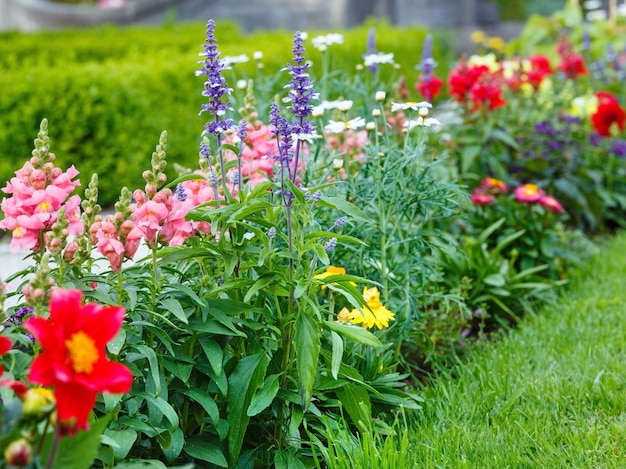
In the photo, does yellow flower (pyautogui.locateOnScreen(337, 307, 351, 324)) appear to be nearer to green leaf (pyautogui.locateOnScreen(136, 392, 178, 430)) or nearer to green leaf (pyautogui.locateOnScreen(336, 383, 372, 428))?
green leaf (pyautogui.locateOnScreen(336, 383, 372, 428))

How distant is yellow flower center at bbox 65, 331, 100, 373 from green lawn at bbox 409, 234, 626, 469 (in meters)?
1.22

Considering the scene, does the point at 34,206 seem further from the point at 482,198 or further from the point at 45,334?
the point at 482,198

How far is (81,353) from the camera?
1440mm

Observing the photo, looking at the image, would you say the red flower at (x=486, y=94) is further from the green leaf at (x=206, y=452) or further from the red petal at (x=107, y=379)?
the red petal at (x=107, y=379)

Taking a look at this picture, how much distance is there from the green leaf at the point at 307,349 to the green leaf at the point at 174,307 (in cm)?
29

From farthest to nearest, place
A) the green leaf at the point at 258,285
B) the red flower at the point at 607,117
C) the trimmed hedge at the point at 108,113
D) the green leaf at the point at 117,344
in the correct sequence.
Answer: the trimmed hedge at the point at 108,113, the red flower at the point at 607,117, the green leaf at the point at 258,285, the green leaf at the point at 117,344

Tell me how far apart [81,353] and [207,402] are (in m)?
0.75

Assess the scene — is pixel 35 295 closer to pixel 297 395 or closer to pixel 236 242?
pixel 236 242

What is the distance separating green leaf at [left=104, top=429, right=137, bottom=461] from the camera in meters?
1.92

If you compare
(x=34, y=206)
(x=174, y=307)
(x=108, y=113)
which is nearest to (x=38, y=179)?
(x=34, y=206)

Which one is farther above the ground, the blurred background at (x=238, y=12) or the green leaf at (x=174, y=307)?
the blurred background at (x=238, y=12)

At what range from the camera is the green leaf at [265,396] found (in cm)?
215

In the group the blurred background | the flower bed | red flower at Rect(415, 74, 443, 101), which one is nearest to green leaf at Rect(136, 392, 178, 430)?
the flower bed

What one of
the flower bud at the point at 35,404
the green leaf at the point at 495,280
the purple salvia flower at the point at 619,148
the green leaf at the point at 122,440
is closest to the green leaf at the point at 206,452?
the green leaf at the point at 122,440
